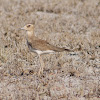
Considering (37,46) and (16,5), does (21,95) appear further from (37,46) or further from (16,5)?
(16,5)

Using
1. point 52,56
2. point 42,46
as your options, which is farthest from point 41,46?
point 52,56

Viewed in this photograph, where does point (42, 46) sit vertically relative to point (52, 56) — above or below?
above

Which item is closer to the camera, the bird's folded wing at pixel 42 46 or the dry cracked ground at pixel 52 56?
the dry cracked ground at pixel 52 56

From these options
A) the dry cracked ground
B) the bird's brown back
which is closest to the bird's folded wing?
the bird's brown back

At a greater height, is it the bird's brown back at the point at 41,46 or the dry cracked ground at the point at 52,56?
the bird's brown back at the point at 41,46

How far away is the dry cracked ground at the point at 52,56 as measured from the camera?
15.8ft

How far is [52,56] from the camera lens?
638 cm

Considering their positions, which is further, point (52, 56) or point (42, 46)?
point (52, 56)

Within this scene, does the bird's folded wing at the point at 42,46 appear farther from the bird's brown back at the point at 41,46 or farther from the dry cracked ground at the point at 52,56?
the dry cracked ground at the point at 52,56

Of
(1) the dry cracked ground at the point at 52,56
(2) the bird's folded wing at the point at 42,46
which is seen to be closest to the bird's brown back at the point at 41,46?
(2) the bird's folded wing at the point at 42,46

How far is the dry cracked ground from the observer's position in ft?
15.8

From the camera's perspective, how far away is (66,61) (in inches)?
248

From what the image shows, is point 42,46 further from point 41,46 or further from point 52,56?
point 52,56

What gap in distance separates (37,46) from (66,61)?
1.04 meters
